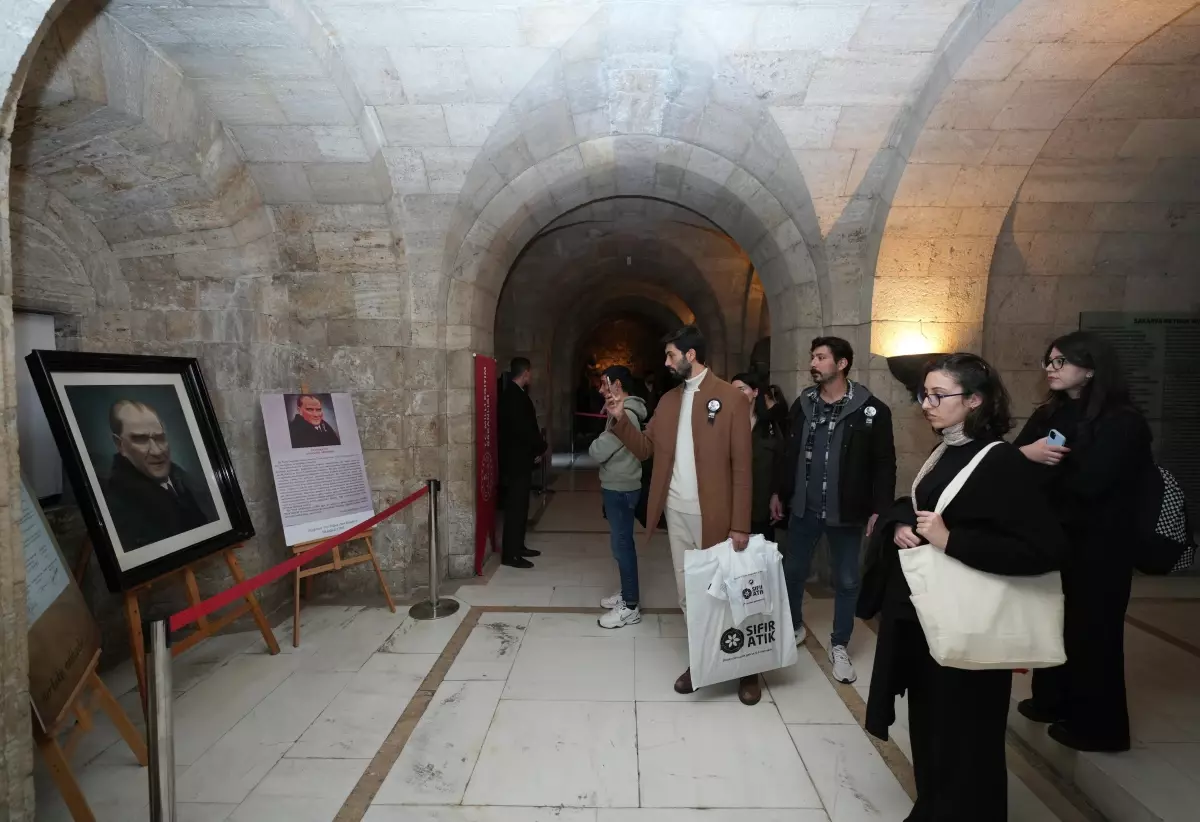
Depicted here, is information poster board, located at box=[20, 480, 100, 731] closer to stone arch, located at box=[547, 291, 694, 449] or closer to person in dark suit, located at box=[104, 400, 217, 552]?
person in dark suit, located at box=[104, 400, 217, 552]

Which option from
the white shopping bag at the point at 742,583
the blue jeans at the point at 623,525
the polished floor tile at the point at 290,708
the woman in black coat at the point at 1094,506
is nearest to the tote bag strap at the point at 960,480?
the woman in black coat at the point at 1094,506

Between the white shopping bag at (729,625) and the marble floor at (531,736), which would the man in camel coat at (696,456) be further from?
the marble floor at (531,736)

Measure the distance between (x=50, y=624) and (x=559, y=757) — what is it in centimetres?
200

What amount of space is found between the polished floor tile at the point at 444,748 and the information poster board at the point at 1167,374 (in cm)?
519

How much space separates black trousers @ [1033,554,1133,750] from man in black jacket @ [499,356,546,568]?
3.78 meters

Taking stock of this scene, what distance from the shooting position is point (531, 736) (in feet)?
9.21

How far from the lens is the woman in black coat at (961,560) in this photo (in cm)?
174

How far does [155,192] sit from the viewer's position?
11.9ft

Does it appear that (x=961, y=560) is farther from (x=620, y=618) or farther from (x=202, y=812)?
(x=202, y=812)

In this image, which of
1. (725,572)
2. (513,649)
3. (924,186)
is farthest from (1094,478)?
(513,649)

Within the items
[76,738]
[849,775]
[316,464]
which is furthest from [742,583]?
[316,464]

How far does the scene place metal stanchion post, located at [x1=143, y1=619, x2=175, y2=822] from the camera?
177 centimetres

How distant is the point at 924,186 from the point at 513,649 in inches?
157

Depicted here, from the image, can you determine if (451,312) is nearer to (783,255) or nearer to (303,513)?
(303,513)
